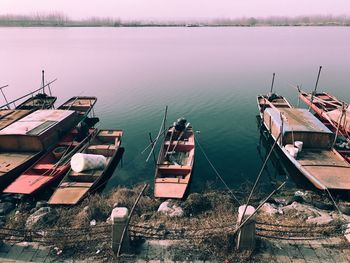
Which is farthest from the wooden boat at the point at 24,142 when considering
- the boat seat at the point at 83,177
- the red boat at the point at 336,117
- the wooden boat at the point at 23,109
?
the red boat at the point at 336,117

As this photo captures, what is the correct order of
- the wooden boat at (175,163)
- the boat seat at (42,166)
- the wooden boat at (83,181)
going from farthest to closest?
the boat seat at (42,166) < the wooden boat at (175,163) < the wooden boat at (83,181)

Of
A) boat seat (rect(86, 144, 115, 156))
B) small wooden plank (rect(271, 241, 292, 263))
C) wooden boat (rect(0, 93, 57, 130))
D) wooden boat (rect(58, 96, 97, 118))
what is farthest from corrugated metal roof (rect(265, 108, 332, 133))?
wooden boat (rect(0, 93, 57, 130))

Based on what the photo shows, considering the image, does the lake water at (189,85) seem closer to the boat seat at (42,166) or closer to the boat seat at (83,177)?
the boat seat at (83,177)

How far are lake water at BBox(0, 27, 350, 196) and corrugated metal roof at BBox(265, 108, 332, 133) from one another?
4.19 metres

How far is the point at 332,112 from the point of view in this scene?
34781 mm

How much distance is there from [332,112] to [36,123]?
3269cm

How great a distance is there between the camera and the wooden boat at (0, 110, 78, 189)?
23.6 m

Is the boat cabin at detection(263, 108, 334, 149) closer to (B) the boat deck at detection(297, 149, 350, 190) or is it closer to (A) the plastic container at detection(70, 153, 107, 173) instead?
(B) the boat deck at detection(297, 149, 350, 190)

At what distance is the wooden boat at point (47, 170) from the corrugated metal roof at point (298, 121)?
19091 mm

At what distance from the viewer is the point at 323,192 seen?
22.0 m

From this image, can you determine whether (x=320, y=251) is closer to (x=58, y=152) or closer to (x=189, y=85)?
(x=58, y=152)

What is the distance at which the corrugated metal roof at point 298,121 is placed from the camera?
87.9ft

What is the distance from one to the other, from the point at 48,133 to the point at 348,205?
25037mm

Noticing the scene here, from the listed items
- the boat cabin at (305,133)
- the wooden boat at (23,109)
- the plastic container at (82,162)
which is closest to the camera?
the plastic container at (82,162)
